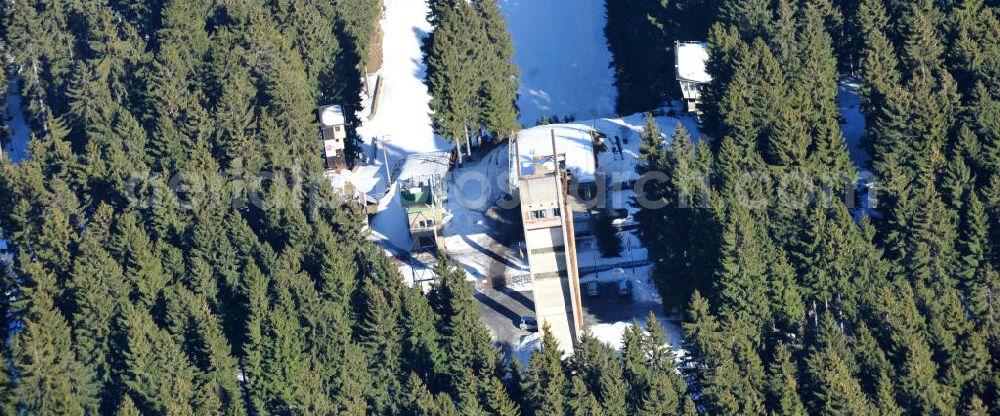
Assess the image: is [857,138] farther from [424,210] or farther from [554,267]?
[424,210]

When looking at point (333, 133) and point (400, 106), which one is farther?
point (400, 106)

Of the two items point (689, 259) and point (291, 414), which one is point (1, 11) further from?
point (689, 259)

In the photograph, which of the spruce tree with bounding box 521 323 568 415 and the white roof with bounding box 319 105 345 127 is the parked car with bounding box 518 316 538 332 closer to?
the spruce tree with bounding box 521 323 568 415

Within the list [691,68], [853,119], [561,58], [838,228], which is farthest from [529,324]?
[561,58]

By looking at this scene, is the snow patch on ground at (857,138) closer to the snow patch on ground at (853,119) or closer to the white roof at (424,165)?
the snow patch on ground at (853,119)

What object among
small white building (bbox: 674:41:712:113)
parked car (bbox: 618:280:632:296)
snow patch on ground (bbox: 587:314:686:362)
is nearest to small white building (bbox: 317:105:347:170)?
small white building (bbox: 674:41:712:113)
